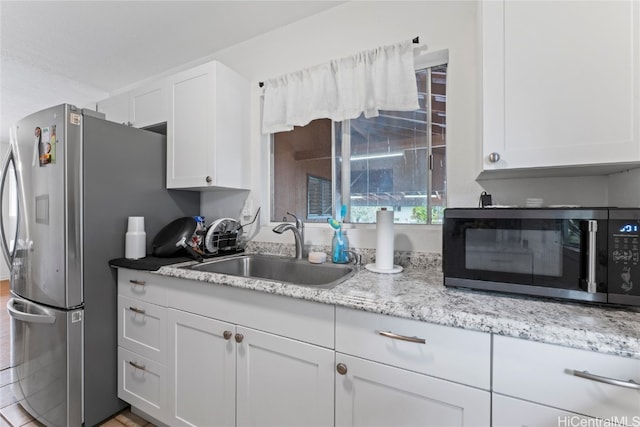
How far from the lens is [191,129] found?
1766mm

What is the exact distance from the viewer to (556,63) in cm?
89

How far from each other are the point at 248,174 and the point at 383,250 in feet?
3.83

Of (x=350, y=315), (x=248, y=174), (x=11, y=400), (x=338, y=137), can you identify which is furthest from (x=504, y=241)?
(x=11, y=400)

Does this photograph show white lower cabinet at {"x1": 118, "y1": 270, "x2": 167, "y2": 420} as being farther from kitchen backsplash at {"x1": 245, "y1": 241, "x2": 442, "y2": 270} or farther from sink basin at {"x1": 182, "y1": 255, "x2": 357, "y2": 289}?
kitchen backsplash at {"x1": 245, "y1": 241, "x2": 442, "y2": 270}

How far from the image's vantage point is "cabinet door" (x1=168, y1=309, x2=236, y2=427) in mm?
1178

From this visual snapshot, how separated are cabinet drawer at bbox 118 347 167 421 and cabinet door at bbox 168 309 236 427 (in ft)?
0.27

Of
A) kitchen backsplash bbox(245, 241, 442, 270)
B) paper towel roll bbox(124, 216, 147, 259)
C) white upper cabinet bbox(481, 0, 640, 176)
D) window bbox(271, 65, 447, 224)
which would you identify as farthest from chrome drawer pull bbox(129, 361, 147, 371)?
white upper cabinet bbox(481, 0, 640, 176)

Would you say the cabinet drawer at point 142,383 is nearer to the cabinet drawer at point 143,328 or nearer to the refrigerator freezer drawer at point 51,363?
the cabinet drawer at point 143,328

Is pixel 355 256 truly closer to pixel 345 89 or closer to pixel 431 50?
pixel 345 89

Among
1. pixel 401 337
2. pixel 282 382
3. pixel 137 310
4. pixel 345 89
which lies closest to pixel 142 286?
pixel 137 310

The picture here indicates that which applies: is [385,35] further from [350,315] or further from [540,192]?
[350,315]

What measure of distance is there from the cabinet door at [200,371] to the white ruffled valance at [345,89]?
4.18 ft

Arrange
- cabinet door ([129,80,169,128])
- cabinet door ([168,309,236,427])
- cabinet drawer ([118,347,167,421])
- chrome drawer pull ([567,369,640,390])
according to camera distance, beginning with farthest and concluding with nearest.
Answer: cabinet door ([129,80,169,128]) < cabinet drawer ([118,347,167,421]) < cabinet door ([168,309,236,427]) < chrome drawer pull ([567,369,640,390])

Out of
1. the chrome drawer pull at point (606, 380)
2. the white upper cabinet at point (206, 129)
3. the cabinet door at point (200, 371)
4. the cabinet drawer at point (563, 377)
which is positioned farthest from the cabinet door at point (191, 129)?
the chrome drawer pull at point (606, 380)
